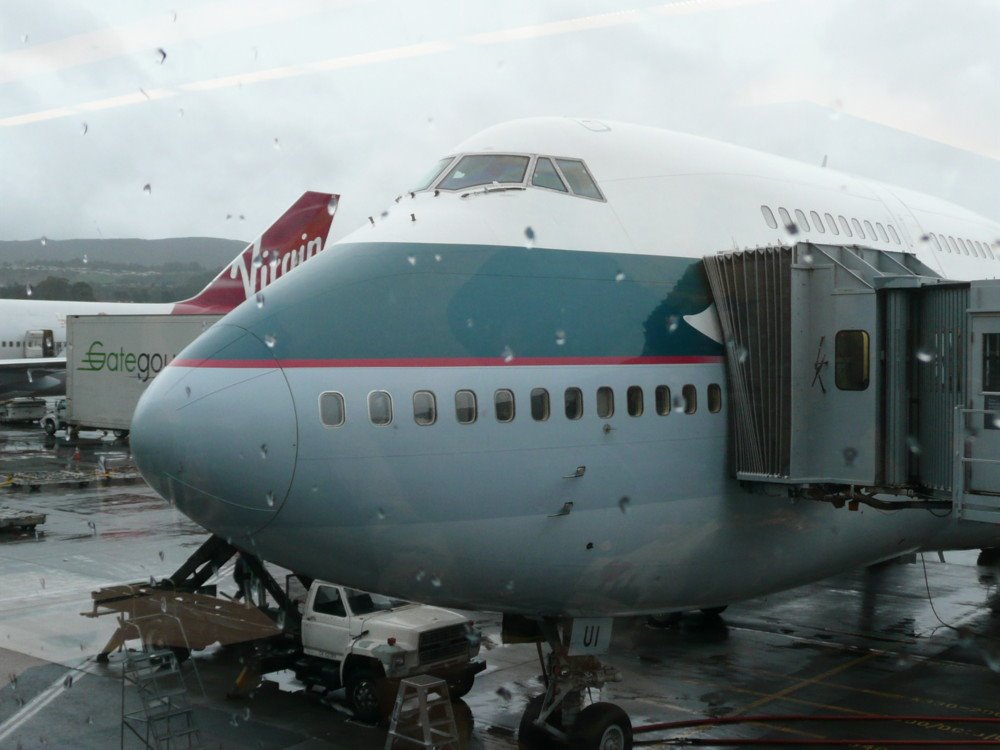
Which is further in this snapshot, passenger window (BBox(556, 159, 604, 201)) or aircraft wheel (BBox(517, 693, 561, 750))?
passenger window (BBox(556, 159, 604, 201))

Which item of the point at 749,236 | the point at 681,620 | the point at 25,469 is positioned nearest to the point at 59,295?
the point at 25,469

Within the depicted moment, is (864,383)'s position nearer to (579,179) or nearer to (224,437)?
(579,179)

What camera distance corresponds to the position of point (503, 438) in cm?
929

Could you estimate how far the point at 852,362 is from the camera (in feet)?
33.7

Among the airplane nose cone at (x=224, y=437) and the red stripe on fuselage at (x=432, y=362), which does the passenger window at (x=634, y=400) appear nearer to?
the red stripe on fuselage at (x=432, y=362)

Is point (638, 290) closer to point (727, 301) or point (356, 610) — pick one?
point (727, 301)

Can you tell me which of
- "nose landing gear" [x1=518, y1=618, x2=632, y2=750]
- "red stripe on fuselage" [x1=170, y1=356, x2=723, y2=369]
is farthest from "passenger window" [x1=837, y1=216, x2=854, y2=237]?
"nose landing gear" [x1=518, y1=618, x2=632, y2=750]

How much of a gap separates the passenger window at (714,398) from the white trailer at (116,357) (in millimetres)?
29808

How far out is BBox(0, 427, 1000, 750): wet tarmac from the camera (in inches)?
522

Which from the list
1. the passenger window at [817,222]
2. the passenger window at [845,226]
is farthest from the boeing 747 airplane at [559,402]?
the passenger window at [845,226]

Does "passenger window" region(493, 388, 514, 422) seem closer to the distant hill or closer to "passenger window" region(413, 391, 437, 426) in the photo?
"passenger window" region(413, 391, 437, 426)

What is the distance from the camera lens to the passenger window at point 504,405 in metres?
9.30

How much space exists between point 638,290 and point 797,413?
1.96 m

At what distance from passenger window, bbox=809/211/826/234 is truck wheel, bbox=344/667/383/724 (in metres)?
7.91
